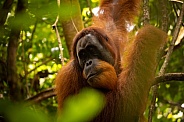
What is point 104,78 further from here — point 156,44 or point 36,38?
point 36,38

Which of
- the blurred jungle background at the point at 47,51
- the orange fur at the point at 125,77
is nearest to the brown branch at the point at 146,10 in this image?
the blurred jungle background at the point at 47,51

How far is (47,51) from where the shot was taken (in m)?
4.67

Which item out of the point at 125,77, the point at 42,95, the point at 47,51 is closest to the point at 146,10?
the point at 125,77

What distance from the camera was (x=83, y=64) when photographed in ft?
9.93

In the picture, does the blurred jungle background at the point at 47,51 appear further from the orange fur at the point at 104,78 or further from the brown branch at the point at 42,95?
the orange fur at the point at 104,78

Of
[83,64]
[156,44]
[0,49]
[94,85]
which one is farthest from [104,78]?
[0,49]

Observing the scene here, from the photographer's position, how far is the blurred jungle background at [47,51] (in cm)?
59

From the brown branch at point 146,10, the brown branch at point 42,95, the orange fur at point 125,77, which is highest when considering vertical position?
the brown branch at point 146,10

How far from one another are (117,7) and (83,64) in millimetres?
1437

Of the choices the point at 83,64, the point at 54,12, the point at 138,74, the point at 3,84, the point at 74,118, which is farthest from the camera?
the point at 3,84

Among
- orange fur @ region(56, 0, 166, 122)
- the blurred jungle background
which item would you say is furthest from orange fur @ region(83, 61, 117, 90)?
the blurred jungle background

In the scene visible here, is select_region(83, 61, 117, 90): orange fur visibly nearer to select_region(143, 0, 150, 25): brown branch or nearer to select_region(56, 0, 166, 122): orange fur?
select_region(56, 0, 166, 122): orange fur

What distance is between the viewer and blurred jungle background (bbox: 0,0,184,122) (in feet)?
1.93

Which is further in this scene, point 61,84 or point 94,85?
point 61,84
